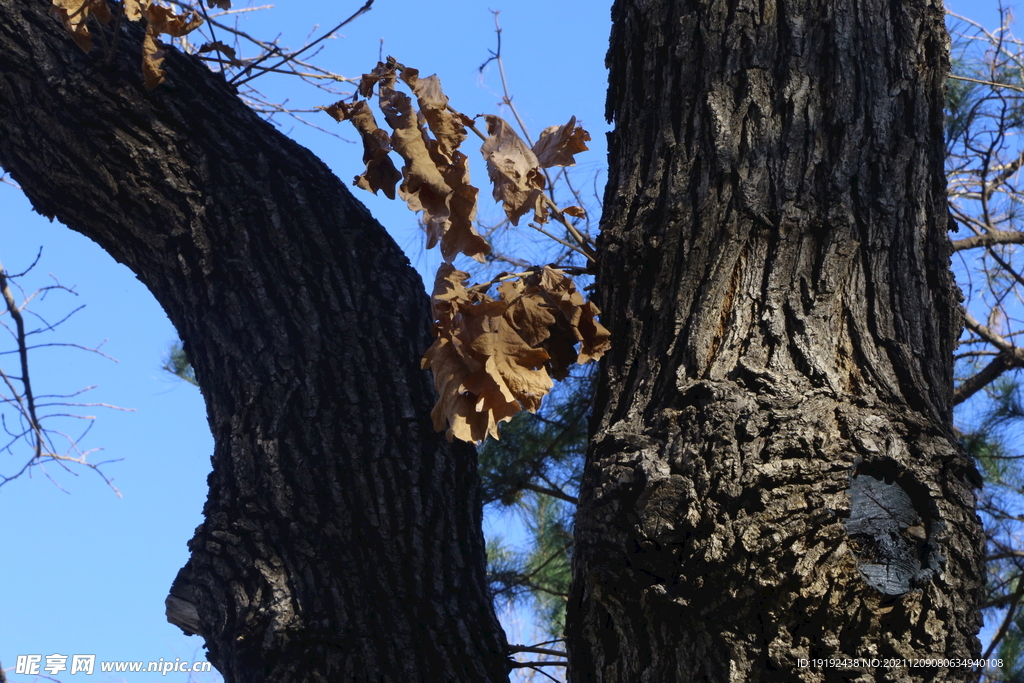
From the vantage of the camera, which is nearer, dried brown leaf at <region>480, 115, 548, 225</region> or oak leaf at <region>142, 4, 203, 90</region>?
dried brown leaf at <region>480, 115, 548, 225</region>

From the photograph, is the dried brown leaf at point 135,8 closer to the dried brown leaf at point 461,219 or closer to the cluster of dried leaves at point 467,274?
the cluster of dried leaves at point 467,274

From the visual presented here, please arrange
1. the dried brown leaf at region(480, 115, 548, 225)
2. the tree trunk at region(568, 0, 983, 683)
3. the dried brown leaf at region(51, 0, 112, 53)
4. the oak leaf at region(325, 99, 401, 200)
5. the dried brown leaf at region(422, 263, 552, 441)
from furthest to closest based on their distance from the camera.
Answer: the dried brown leaf at region(51, 0, 112, 53) → the oak leaf at region(325, 99, 401, 200) → the dried brown leaf at region(480, 115, 548, 225) → the dried brown leaf at region(422, 263, 552, 441) → the tree trunk at region(568, 0, 983, 683)

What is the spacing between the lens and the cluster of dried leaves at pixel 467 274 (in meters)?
1.46

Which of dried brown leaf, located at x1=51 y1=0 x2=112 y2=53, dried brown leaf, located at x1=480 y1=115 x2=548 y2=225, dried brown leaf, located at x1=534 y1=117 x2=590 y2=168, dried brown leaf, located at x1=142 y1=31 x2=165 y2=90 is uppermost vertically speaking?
dried brown leaf, located at x1=51 y1=0 x2=112 y2=53

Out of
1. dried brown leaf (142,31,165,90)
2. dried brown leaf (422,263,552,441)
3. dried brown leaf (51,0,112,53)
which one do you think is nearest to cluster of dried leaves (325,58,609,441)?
dried brown leaf (422,263,552,441)

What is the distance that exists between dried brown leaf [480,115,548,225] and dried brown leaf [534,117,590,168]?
0.07 metres

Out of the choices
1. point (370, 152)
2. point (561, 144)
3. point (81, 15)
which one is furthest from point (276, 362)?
point (81, 15)

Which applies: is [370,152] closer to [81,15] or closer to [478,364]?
[478,364]

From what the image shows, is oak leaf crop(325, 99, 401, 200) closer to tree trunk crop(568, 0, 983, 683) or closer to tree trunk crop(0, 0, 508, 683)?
tree trunk crop(0, 0, 508, 683)

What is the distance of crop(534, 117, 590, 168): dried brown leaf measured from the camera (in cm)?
168

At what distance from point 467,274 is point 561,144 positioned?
35cm

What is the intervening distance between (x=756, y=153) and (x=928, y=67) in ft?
1.39

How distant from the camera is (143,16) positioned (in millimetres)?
2104

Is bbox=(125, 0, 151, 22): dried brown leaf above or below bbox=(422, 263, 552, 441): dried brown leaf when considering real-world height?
above
